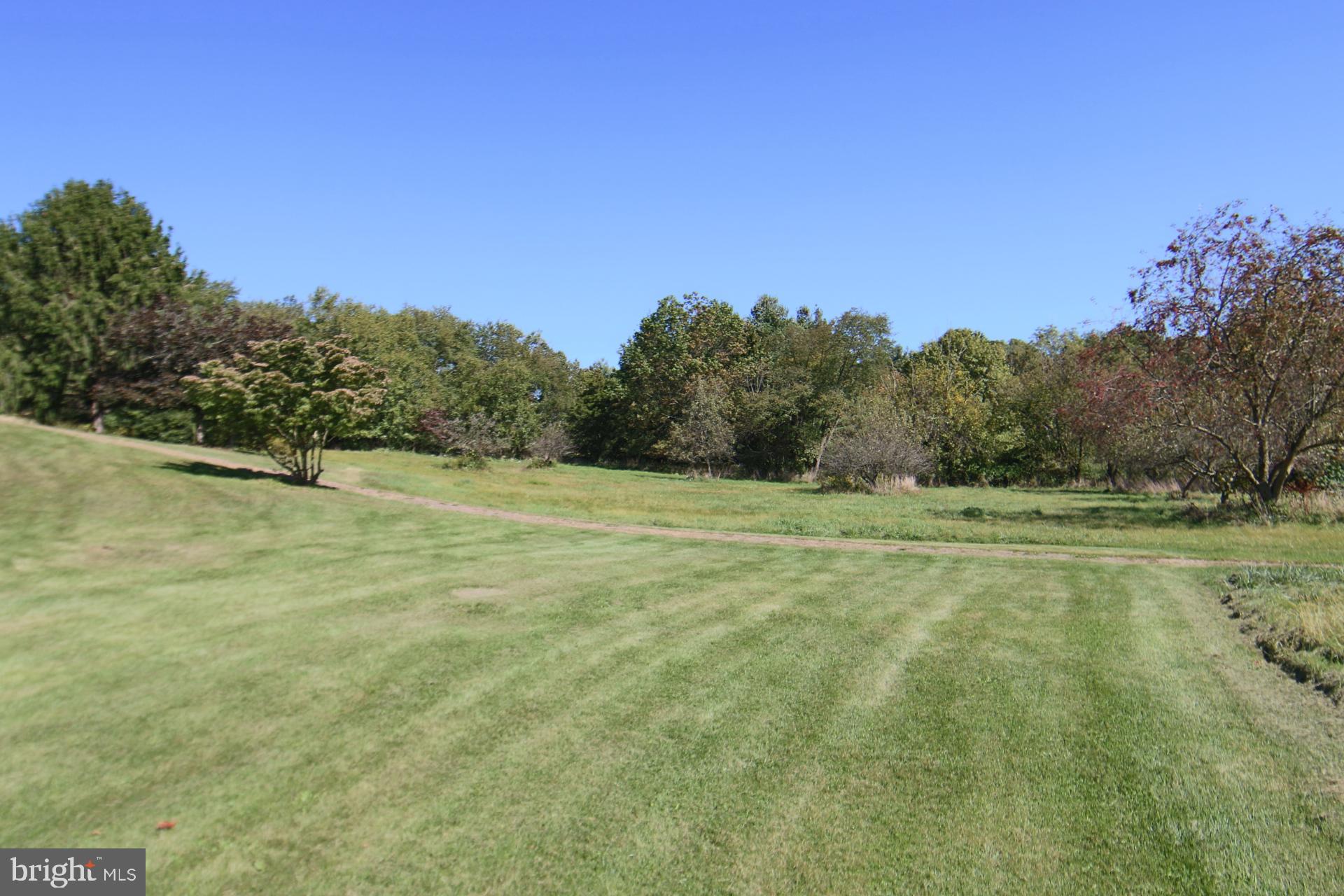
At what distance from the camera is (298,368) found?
20.1m

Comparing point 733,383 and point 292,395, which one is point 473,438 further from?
point 292,395

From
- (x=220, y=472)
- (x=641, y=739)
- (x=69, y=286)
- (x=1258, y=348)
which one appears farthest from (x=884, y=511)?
(x=69, y=286)

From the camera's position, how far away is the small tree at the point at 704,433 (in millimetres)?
49281

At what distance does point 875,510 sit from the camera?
87.7ft

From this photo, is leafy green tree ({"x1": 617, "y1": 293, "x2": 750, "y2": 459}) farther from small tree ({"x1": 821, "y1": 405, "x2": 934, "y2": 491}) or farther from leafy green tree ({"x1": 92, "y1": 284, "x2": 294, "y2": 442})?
leafy green tree ({"x1": 92, "y1": 284, "x2": 294, "y2": 442})

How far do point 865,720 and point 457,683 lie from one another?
3.12 m

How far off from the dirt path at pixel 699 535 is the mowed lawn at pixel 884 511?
0.87m

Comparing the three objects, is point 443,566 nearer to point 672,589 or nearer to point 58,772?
point 672,589

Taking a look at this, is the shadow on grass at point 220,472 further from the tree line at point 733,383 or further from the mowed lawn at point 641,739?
the mowed lawn at point 641,739

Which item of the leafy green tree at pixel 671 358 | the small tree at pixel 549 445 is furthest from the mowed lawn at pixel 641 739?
the leafy green tree at pixel 671 358

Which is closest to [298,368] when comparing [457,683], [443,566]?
[443,566]

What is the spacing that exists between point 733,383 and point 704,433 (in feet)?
21.8

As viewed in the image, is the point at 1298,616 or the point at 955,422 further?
the point at 955,422

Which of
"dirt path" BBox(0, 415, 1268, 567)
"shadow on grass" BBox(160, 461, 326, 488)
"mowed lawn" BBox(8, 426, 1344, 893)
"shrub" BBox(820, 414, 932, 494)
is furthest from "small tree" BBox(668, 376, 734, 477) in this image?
"mowed lawn" BBox(8, 426, 1344, 893)
